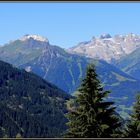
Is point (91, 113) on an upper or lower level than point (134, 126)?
upper

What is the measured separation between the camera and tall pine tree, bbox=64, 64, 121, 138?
1939 centimetres

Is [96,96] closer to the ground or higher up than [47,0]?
closer to the ground

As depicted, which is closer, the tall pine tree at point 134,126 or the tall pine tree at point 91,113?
the tall pine tree at point 91,113

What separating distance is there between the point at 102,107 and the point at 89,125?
1.05 metres

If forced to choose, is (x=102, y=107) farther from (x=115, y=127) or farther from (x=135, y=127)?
(x=135, y=127)

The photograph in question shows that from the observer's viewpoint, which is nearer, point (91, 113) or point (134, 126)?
point (91, 113)

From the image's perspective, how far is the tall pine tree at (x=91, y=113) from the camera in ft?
63.6

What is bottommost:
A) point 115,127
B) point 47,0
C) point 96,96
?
point 115,127

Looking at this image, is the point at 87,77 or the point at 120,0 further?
the point at 87,77

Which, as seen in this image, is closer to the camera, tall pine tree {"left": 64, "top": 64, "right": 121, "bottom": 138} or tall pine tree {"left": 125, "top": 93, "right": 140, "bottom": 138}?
tall pine tree {"left": 64, "top": 64, "right": 121, "bottom": 138}

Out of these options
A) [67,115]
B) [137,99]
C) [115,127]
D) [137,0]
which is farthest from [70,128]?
[137,0]

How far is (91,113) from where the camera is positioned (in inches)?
776

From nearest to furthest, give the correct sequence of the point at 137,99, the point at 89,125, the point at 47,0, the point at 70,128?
the point at 47,0
the point at 89,125
the point at 70,128
the point at 137,99

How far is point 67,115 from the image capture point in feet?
70.2
